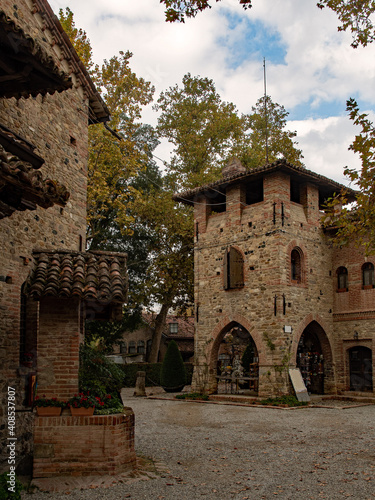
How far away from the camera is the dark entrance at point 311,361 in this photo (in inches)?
731

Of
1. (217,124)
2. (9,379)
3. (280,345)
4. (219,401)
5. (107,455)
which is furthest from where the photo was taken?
(217,124)

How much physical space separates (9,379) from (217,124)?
70.0 ft

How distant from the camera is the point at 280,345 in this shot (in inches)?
658

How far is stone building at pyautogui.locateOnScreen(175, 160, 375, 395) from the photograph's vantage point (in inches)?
679

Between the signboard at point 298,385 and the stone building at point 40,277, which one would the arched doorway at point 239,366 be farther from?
the stone building at point 40,277

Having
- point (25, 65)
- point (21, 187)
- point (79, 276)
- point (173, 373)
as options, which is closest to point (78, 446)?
point (79, 276)

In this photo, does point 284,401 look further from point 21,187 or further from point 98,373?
point 21,187

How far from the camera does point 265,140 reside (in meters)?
26.7

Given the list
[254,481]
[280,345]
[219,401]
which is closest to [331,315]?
[280,345]

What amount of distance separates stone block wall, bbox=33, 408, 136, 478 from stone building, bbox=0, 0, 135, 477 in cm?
1

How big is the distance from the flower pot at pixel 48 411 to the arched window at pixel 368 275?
546 inches

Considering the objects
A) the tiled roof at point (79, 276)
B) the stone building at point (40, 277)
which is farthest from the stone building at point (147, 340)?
the tiled roof at point (79, 276)

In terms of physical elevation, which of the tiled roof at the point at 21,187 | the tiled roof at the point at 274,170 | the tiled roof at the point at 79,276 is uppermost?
the tiled roof at the point at 274,170

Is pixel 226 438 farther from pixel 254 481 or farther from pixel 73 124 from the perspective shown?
pixel 73 124
